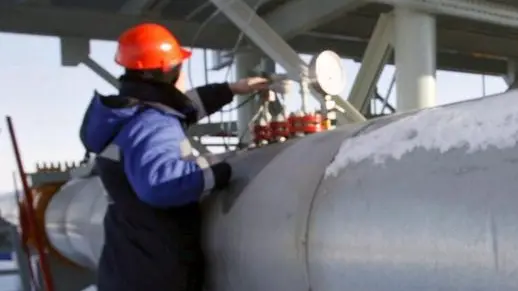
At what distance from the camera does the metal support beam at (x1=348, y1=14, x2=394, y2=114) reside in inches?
286

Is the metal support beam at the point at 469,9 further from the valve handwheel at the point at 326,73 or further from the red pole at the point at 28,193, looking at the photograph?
the valve handwheel at the point at 326,73

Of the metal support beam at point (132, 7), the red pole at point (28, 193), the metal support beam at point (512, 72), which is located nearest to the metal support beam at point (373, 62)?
the metal support beam at point (132, 7)

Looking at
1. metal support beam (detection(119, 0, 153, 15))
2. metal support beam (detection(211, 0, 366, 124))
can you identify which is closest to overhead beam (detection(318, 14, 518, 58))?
metal support beam (detection(119, 0, 153, 15))

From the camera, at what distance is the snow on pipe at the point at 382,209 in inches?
49.4

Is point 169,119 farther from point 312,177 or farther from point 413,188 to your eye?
point 413,188

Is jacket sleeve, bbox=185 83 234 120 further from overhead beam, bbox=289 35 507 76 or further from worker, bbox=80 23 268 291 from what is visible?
overhead beam, bbox=289 35 507 76

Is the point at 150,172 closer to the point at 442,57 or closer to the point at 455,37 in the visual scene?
the point at 455,37

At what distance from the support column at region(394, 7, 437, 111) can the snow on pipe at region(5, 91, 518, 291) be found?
4.43 meters

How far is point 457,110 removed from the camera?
1494 mm

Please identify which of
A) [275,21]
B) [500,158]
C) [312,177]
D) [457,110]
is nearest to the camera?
[500,158]

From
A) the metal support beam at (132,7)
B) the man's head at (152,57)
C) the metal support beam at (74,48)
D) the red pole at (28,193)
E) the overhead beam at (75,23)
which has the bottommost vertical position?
the red pole at (28,193)

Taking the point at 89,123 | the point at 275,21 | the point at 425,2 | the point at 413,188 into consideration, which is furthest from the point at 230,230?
the point at 275,21

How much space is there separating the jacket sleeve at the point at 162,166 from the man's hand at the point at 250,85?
0.46 metres

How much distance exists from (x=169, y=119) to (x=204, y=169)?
0.55 ft
